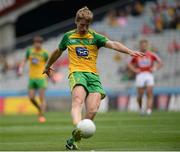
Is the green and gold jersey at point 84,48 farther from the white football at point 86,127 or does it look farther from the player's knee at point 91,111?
the white football at point 86,127

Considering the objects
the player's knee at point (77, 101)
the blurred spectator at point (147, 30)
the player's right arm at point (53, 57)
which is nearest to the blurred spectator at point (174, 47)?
the blurred spectator at point (147, 30)

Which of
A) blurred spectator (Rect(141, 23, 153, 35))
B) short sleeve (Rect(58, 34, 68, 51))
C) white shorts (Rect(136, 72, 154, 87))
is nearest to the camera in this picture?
short sleeve (Rect(58, 34, 68, 51))

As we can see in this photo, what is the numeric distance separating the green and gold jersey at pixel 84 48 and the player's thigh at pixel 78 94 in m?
0.41

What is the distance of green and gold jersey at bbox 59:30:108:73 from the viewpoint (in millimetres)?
13695

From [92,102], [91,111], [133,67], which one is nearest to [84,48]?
[92,102]

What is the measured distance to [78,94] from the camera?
13344 millimetres

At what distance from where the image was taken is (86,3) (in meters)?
44.0

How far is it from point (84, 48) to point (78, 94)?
92 centimetres

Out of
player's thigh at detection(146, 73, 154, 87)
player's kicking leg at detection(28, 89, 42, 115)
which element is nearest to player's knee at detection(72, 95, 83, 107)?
player's kicking leg at detection(28, 89, 42, 115)

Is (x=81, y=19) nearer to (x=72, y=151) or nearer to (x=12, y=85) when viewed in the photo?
(x=72, y=151)

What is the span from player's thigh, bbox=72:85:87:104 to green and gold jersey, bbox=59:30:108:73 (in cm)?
41

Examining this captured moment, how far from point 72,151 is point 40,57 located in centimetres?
1275

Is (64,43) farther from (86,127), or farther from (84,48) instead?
(86,127)

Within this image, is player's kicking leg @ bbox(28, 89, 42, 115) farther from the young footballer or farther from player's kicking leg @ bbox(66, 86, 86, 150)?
player's kicking leg @ bbox(66, 86, 86, 150)
